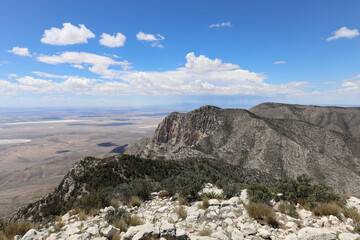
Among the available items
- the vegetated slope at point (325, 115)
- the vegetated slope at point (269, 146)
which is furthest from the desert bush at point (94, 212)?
the vegetated slope at point (325, 115)

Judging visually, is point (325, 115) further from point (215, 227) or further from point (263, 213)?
point (215, 227)

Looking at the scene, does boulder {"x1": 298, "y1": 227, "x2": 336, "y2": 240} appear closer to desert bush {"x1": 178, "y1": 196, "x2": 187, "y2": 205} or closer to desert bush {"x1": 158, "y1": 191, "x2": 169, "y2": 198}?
desert bush {"x1": 178, "y1": 196, "x2": 187, "y2": 205}

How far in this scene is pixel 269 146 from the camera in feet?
239

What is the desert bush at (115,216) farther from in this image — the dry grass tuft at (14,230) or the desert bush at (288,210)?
the desert bush at (288,210)

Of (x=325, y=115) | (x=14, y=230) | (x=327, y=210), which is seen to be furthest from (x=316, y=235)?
(x=325, y=115)

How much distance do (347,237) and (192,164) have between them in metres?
40.6

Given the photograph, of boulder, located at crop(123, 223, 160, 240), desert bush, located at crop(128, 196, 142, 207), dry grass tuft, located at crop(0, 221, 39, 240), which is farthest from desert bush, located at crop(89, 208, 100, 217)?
boulder, located at crop(123, 223, 160, 240)

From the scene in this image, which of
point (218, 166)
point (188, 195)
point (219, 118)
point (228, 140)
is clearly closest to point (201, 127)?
point (219, 118)

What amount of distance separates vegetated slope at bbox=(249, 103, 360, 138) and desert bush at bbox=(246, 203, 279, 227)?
18262cm

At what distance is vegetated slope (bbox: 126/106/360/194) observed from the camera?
5897cm

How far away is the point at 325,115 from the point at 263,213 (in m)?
210

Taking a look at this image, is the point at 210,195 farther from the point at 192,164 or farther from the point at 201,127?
the point at 201,127

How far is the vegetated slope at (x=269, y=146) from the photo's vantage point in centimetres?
5897

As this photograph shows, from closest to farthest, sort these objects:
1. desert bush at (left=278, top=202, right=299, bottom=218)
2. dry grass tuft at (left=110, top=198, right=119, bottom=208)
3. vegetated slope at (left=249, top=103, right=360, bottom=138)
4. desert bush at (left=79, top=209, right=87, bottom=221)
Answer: desert bush at (left=278, top=202, right=299, bottom=218)
desert bush at (left=79, top=209, right=87, bottom=221)
dry grass tuft at (left=110, top=198, right=119, bottom=208)
vegetated slope at (left=249, top=103, right=360, bottom=138)
